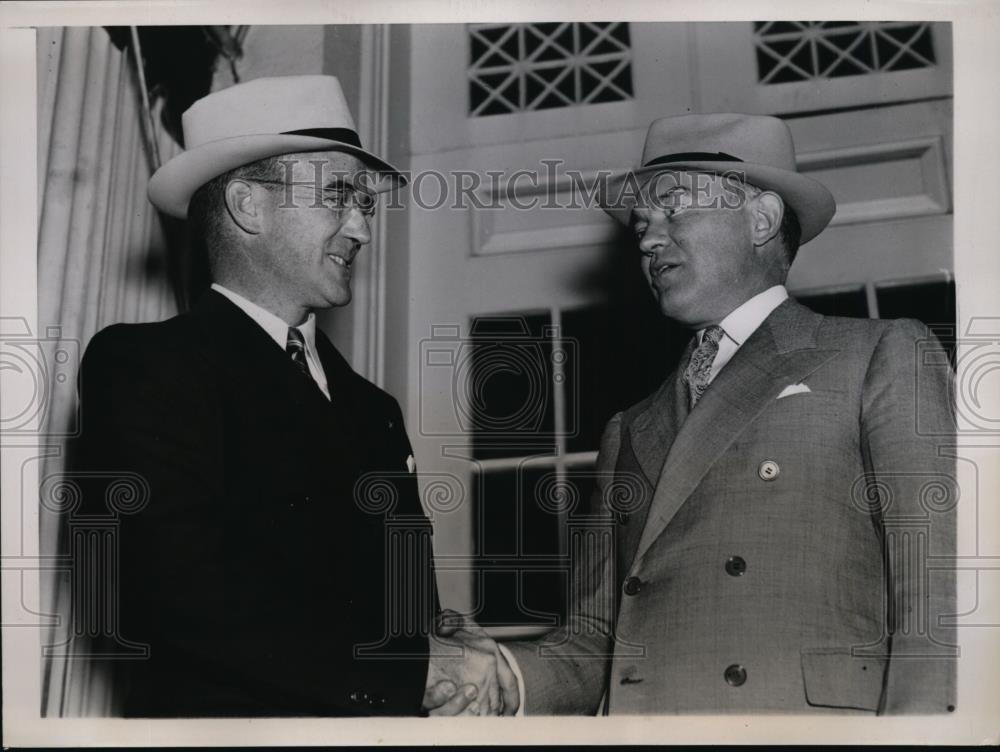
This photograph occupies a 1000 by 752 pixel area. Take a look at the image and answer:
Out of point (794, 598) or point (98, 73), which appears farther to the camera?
point (98, 73)

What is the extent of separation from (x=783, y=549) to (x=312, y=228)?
122cm

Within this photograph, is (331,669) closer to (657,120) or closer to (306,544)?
(306,544)

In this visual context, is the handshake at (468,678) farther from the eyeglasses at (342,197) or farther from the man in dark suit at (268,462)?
the eyeglasses at (342,197)

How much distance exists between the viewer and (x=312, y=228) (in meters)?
3.12

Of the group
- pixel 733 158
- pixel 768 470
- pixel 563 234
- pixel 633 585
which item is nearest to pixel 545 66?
pixel 563 234

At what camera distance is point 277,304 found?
10.1 feet

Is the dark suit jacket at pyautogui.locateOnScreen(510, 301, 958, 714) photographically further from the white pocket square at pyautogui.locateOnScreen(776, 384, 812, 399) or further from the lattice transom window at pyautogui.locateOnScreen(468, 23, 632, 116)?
the lattice transom window at pyautogui.locateOnScreen(468, 23, 632, 116)

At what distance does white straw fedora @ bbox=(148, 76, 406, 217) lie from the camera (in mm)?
3074

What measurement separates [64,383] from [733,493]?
1.48 metres

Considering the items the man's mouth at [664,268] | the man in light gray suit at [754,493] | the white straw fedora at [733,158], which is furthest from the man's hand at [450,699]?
the white straw fedora at [733,158]

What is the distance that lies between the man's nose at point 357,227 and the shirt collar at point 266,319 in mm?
233

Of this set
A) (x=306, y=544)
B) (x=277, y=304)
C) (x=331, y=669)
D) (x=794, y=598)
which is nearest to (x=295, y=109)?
(x=277, y=304)

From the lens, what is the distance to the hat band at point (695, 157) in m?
3.09

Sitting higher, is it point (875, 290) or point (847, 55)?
point (847, 55)
